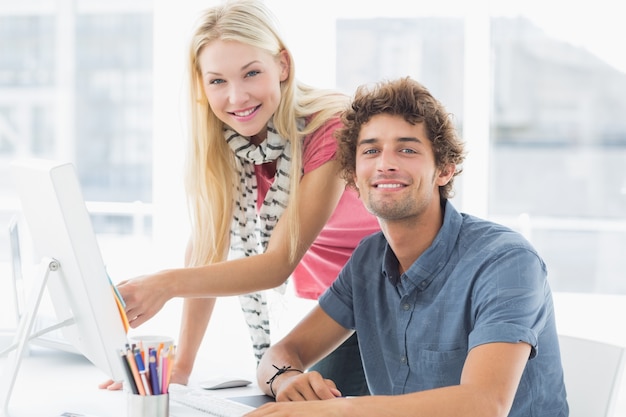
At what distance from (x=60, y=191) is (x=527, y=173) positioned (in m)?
4.93

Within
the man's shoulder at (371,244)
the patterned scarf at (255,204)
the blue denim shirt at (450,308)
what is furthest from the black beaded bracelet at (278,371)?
the patterned scarf at (255,204)

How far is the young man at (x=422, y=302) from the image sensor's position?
1.25m

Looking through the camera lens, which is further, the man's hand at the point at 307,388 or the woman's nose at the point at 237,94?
the woman's nose at the point at 237,94

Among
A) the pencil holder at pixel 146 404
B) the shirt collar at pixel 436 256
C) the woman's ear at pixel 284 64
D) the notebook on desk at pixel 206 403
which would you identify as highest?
the woman's ear at pixel 284 64

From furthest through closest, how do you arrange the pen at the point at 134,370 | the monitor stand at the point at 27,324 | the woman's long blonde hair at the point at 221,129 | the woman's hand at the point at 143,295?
the woman's long blonde hair at the point at 221,129 < the woman's hand at the point at 143,295 < the monitor stand at the point at 27,324 < the pen at the point at 134,370

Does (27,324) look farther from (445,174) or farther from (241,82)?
(445,174)

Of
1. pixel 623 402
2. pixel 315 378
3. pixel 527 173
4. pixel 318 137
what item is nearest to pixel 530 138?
pixel 527 173

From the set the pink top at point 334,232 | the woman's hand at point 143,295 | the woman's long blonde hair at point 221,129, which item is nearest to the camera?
the woman's hand at point 143,295

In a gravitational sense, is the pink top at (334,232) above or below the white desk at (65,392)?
above

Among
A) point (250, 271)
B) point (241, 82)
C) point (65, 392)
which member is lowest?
point (65, 392)

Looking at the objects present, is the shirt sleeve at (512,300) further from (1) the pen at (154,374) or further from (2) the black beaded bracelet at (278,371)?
(1) the pen at (154,374)

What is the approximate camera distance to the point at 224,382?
1565mm

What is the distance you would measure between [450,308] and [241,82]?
1.94 ft

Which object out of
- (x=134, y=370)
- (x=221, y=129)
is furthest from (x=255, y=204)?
(x=134, y=370)
